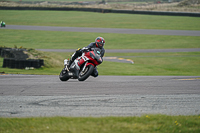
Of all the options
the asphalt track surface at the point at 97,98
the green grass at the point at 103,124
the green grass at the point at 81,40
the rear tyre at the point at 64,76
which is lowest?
the green grass at the point at 81,40

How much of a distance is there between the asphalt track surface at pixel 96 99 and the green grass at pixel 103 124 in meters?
0.57

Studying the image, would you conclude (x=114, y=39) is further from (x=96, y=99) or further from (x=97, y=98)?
(x=96, y=99)

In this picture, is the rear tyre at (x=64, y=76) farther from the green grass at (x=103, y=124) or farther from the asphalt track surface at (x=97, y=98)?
the green grass at (x=103, y=124)

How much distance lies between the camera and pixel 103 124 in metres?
6.02

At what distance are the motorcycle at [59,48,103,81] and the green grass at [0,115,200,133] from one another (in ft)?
14.8

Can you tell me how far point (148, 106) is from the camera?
770 cm

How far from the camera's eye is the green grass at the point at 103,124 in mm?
5688

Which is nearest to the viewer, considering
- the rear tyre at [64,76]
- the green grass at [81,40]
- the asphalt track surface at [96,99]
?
the asphalt track surface at [96,99]

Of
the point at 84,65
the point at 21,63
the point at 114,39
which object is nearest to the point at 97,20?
the point at 114,39

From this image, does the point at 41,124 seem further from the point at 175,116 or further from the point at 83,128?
the point at 175,116

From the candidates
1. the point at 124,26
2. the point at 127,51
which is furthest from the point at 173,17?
the point at 127,51

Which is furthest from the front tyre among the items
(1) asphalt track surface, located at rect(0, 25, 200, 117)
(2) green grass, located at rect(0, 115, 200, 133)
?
(2) green grass, located at rect(0, 115, 200, 133)

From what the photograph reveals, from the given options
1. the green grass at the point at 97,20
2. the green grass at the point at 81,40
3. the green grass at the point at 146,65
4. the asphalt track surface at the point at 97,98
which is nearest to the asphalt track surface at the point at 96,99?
the asphalt track surface at the point at 97,98

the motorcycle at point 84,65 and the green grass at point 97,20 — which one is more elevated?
the motorcycle at point 84,65
